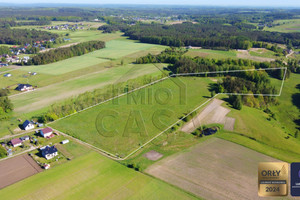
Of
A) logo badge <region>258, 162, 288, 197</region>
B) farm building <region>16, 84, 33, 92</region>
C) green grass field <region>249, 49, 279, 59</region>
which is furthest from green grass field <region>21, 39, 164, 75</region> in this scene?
logo badge <region>258, 162, 288, 197</region>

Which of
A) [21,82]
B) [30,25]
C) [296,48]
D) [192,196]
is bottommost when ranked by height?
[192,196]

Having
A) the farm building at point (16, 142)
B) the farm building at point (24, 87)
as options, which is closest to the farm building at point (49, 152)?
the farm building at point (16, 142)

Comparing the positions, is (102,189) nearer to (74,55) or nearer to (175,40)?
(74,55)

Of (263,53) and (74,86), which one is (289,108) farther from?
(263,53)

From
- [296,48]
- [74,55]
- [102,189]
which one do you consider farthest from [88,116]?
[296,48]

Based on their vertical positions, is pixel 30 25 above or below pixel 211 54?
above

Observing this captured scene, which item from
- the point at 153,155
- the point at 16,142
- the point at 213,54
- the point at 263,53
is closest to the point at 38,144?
the point at 16,142

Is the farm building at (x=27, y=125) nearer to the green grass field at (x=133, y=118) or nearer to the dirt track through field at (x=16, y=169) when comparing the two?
the green grass field at (x=133, y=118)
